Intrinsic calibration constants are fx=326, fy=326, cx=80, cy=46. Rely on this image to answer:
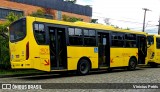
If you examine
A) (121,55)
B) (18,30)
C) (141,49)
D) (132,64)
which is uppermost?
(18,30)

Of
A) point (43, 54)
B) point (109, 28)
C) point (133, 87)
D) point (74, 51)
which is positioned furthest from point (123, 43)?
point (133, 87)

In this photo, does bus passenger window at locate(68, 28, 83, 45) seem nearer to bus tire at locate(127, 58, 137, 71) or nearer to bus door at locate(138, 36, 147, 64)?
bus tire at locate(127, 58, 137, 71)

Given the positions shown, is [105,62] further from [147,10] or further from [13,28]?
[147,10]

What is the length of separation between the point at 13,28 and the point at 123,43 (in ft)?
28.4

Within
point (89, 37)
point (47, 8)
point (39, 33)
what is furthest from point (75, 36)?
point (47, 8)

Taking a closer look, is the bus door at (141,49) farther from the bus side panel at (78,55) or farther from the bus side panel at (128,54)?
the bus side panel at (78,55)

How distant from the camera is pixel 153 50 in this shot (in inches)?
1127

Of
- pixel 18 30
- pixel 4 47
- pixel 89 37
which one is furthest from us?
pixel 4 47

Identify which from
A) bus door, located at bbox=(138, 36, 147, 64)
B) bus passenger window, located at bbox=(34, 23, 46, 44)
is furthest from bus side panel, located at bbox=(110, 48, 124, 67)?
bus passenger window, located at bbox=(34, 23, 46, 44)

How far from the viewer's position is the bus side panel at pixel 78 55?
60.0ft

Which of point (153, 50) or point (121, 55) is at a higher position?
Answer: point (153, 50)

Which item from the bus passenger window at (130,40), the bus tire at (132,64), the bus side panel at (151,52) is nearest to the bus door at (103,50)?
Result: the bus passenger window at (130,40)

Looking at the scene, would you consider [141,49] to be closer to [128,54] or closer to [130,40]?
[130,40]

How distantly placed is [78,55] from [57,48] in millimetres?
1694
